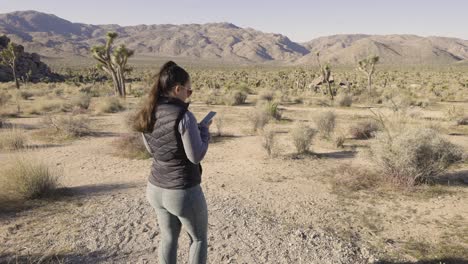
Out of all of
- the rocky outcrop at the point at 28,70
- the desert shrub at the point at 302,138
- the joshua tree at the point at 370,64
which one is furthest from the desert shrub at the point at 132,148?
the rocky outcrop at the point at 28,70

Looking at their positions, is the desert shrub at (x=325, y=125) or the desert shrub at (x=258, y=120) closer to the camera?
the desert shrub at (x=325, y=125)

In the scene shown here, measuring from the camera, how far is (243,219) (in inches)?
217

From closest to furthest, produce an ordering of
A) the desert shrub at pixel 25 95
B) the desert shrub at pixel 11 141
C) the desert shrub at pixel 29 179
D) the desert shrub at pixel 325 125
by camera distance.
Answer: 1. the desert shrub at pixel 29 179
2. the desert shrub at pixel 11 141
3. the desert shrub at pixel 325 125
4. the desert shrub at pixel 25 95

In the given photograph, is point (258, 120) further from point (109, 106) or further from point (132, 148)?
point (109, 106)

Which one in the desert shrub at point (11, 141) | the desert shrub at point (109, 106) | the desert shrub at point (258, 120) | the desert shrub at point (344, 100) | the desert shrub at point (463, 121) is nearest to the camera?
the desert shrub at point (11, 141)

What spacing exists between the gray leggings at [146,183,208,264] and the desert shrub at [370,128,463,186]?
525 centimetres

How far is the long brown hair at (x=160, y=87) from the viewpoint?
272 centimetres

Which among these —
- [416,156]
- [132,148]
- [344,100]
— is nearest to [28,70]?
[344,100]

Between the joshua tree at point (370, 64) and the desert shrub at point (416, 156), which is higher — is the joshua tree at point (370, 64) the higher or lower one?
the higher one

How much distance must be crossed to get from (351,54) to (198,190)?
141m

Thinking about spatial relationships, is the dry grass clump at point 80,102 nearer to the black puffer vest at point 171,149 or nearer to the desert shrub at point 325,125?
the desert shrub at point 325,125

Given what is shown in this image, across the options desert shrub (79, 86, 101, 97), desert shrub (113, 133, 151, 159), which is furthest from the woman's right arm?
desert shrub (79, 86, 101, 97)

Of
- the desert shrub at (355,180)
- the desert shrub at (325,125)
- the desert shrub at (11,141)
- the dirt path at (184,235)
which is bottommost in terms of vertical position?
the desert shrub at (11,141)

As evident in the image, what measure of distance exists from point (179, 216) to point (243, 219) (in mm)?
2810
